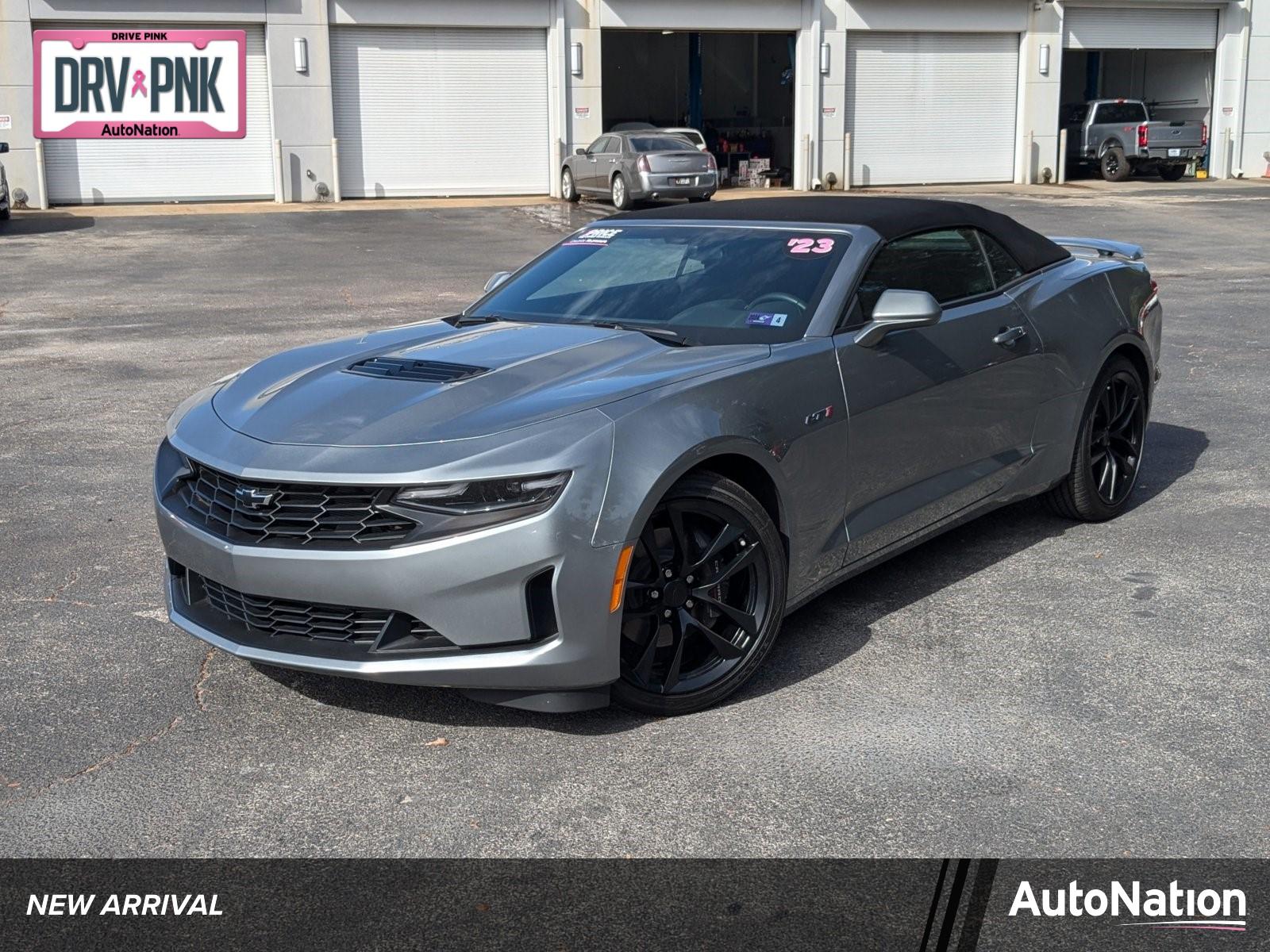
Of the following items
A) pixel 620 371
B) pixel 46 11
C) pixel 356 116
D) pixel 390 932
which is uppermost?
pixel 46 11

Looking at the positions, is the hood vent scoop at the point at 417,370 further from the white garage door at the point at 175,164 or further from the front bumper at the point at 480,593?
the white garage door at the point at 175,164

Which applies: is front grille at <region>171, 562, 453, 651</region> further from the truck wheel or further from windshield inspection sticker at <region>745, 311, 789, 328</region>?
→ the truck wheel

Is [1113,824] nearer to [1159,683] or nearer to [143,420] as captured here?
[1159,683]

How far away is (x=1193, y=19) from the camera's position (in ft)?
123

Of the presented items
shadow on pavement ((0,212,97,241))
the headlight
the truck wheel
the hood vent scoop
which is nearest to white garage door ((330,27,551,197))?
shadow on pavement ((0,212,97,241))

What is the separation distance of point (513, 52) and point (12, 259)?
15.2 m

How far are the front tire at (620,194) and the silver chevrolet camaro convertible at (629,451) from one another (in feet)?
72.6

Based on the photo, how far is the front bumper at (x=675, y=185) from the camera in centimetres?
2714

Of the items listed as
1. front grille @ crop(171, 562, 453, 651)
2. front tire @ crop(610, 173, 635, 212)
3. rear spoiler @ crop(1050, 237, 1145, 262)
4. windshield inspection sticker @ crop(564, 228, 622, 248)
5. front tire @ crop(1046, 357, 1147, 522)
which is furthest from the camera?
front tire @ crop(610, 173, 635, 212)

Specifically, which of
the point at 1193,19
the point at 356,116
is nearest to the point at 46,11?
the point at 356,116

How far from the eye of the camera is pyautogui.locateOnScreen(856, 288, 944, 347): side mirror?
15.7 feet

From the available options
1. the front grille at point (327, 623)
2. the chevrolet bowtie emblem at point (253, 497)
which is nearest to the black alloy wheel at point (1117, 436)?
the front grille at point (327, 623)

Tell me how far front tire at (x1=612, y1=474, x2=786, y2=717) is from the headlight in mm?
329

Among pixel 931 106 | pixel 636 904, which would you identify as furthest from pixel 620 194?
pixel 636 904
